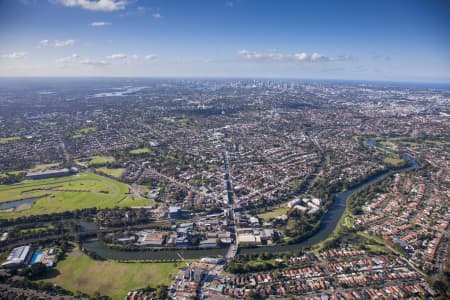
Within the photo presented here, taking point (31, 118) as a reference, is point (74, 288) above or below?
below

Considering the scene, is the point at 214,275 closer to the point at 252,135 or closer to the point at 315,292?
the point at 315,292

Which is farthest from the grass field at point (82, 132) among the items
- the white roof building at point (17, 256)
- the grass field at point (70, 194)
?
the white roof building at point (17, 256)

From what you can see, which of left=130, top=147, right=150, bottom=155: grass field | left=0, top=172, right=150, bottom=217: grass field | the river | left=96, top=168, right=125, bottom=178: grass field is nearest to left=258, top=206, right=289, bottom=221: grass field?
the river

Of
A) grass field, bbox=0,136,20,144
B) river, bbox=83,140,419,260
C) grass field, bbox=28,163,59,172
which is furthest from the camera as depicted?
grass field, bbox=0,136,20,144

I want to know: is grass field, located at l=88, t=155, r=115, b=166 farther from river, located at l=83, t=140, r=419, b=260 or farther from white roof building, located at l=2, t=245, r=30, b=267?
white roof building, located at l=2, t=245, r=30, b=267

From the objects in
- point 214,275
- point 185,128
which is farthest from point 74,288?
point 185,128

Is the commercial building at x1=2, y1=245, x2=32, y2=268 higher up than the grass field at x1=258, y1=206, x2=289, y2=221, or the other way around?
the grass field at x1=258, y1=206, x2=289, y2=221
